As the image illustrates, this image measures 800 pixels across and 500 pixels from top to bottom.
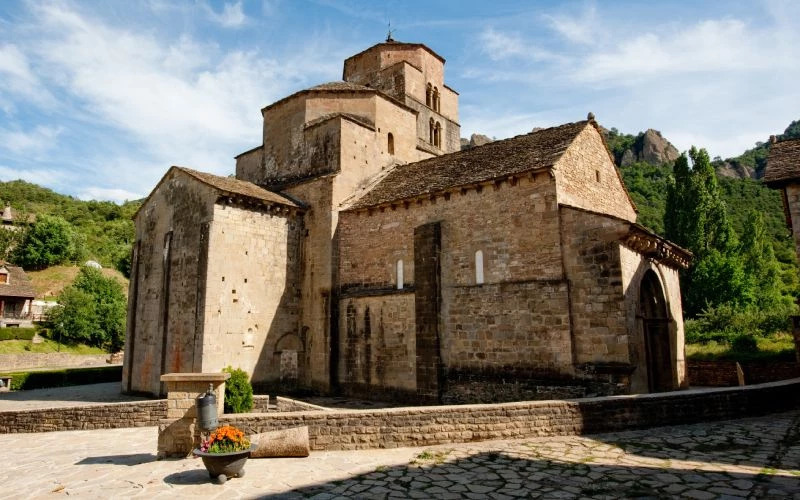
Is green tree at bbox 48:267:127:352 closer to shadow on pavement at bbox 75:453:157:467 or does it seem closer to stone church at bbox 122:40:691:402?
stone church at bbox 122:40:691:402

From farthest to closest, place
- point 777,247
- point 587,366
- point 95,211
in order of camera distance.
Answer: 1. point 95,211
2. point 777,247
3. point 587,366

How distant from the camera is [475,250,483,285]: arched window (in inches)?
547

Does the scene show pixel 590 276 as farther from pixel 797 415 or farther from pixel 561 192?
pixel 797 415

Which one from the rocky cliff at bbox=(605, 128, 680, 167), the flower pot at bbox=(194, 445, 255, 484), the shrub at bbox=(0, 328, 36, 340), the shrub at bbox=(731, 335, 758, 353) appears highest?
the rocky cliff at bbox=(605, 128, 680, 167)

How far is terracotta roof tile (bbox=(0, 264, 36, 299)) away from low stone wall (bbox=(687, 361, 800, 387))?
48050 mm

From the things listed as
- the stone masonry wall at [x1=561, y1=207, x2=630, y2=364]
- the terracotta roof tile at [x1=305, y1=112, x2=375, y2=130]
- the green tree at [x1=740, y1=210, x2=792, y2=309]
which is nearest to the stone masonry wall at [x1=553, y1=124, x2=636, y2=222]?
the stone masonry wall at [x1=561, y1=207, x2=630, y2=364]

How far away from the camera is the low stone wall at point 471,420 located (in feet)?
27.3

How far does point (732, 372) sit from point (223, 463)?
57.7 ft

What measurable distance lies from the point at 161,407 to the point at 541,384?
374 inches

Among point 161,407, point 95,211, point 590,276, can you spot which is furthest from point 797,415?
point 95,211

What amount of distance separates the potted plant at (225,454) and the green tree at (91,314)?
36917 mm

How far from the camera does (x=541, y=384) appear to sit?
12234 mm

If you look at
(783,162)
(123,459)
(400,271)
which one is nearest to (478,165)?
(400,271)

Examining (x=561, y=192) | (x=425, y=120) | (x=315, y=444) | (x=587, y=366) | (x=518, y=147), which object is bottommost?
(x=315, y=444)
